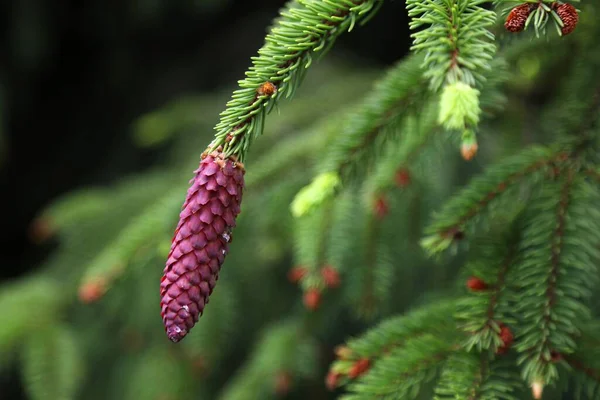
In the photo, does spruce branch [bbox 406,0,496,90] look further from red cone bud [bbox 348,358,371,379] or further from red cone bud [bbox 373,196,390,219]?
red cone bud [bbox 373,196,390,219]

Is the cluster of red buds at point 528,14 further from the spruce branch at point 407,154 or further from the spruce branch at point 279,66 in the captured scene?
the spruce branch at point 407,154

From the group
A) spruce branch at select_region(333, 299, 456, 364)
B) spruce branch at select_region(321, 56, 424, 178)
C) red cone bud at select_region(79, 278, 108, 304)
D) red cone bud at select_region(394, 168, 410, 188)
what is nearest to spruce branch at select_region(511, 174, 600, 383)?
spruce branch at select_region(333, 299, 456, 364)

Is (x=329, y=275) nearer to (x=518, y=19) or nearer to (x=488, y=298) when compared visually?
(x=488, y=298)

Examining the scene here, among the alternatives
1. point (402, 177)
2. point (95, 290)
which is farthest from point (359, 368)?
point (95, 290)

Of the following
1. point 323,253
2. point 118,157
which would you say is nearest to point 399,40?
point 118,157

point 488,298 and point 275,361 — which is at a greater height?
point 275,361

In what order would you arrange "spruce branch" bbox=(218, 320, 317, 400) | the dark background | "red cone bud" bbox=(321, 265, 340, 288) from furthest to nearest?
the dark background
"spruce branch" bbox=(218, 320, 317, 400)
"red cone bud" bbox=(321, 265, 340, 288)
